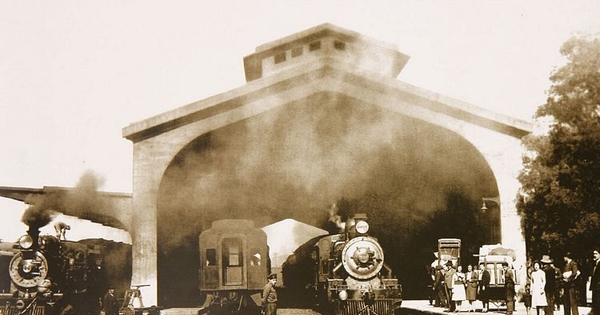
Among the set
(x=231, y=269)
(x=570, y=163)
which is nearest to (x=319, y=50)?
(x=570, y=163)

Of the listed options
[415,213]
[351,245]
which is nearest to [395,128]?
[415,213]

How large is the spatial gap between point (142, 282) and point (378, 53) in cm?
1887

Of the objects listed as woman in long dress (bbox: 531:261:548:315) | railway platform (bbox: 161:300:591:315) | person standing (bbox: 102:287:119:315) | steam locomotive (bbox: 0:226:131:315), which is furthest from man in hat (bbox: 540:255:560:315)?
steam locomotive (bbox: 0:226:131:315)

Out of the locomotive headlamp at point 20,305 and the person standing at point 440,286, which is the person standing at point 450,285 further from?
the locomotive headlamp at point 20,305

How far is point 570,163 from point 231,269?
12225 mm

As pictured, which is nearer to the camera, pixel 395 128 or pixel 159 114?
pixel 159 114

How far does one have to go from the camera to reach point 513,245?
19.2 m

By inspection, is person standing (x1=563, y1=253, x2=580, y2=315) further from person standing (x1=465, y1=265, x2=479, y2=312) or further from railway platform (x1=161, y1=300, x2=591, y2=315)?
person standing (x1=465, y1=265, x2=479, y2=312)

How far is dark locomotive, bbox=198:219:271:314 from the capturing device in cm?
1828

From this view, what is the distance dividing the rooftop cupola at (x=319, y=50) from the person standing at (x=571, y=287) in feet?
60.7

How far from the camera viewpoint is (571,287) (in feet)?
44.9

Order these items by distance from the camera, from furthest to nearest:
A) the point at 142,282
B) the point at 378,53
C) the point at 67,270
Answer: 1. the point at 378,53
2. the point at 142,282
3. the point at 67,270

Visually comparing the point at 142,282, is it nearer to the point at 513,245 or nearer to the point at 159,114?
the point at 159,114

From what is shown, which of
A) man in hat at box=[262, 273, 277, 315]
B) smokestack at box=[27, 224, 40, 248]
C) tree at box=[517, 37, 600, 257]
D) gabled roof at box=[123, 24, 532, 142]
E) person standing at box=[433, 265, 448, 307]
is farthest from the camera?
tree at box=[517, 37, 600, 257]
